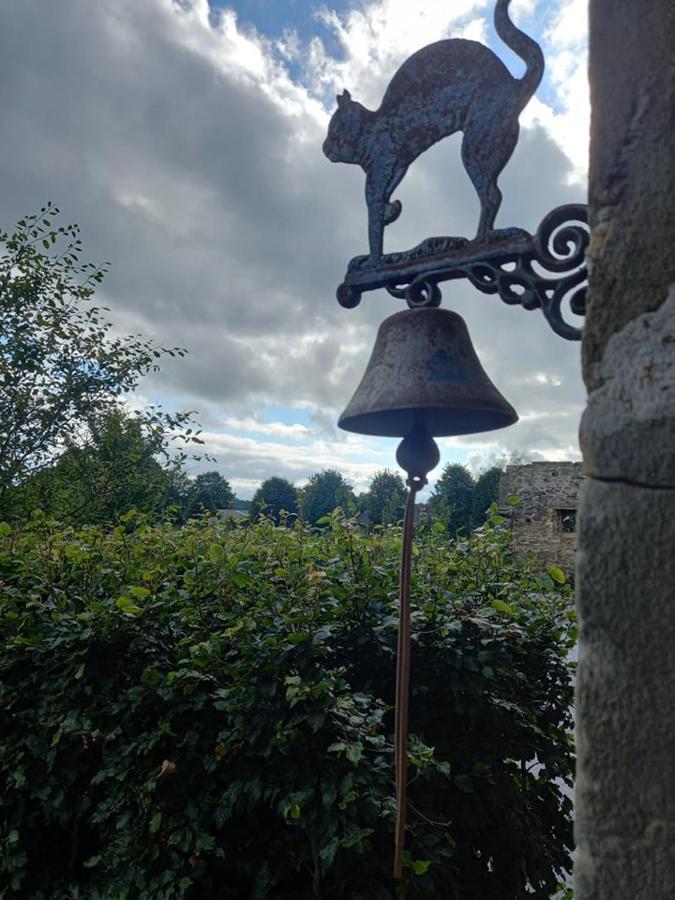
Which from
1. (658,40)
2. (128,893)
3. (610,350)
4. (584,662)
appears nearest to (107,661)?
A: (128,893)

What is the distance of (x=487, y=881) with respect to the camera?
8.79ft

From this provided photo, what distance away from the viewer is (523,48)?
1647 millimetres

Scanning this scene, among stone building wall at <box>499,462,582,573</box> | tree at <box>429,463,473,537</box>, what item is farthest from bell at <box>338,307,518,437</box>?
tree at <box>429,463,473,537</box>

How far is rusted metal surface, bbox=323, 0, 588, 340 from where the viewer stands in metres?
1.54

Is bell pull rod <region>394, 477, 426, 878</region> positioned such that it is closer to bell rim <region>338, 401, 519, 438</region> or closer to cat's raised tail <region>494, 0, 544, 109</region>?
bell rim <region>338, 401, 519, 438</region>

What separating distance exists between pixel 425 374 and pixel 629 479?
710 millimetres

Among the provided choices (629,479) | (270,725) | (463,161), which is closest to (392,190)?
(463,161)

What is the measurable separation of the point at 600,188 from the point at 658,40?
10.6 inches

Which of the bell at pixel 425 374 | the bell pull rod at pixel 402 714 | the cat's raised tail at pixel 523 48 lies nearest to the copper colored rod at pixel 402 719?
the bell pull rod at pixel 402 714

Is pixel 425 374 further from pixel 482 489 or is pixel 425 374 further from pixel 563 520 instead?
pixel 482 489

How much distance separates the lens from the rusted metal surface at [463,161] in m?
1.54

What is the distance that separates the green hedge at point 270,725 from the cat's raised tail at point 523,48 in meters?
1.77

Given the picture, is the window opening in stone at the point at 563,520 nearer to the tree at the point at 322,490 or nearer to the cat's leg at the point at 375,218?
the cat's leg at the point at 375,218

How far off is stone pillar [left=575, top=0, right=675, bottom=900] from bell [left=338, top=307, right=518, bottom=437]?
1.74ft
